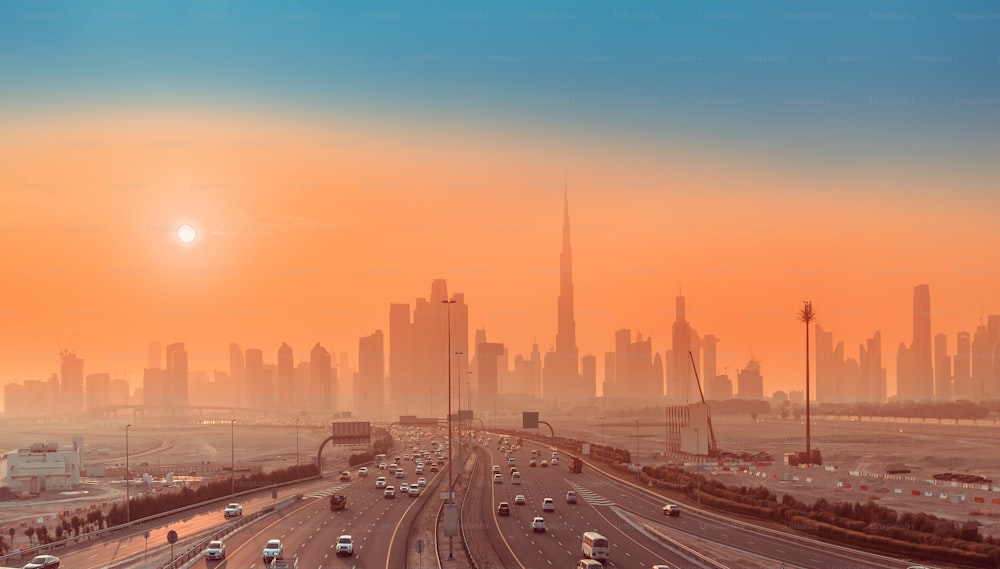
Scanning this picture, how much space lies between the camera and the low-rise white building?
147 m

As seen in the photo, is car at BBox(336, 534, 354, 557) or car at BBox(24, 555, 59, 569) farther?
car at BBox(336, 534, 354, 557)

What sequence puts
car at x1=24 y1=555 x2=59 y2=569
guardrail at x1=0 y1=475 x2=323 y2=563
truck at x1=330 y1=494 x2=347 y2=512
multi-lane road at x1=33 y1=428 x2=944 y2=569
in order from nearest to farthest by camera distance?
car at x1=24 y1=555 x2=59 y2=569 → multi-lane road at x1=33 y1=428 x2=944 y2=569 → guardrail at x1=0 y1=475 x2=323 y2=563 → truck at x1=330 y1=494 x2=347 y2=512

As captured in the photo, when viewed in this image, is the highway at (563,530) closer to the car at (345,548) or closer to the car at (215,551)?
the car at (345,548)

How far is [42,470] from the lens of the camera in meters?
148

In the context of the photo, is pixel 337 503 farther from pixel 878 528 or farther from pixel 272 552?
pixel 878 528

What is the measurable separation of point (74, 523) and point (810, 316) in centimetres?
10989

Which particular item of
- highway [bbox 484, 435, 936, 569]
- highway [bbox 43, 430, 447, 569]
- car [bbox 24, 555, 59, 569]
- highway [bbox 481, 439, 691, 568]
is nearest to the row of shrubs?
highway [bbox 484, 435, 936, 569]

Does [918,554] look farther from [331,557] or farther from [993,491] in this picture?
[993,491]

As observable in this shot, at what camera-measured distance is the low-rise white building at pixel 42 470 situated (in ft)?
482

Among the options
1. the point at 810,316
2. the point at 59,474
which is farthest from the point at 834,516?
the point at 59,474

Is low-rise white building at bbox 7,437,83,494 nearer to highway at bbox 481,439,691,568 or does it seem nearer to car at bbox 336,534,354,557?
highway at bbox 481,439,691,568

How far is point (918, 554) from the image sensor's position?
185 ft

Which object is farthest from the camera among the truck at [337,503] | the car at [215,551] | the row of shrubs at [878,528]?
the truck at [337,503]

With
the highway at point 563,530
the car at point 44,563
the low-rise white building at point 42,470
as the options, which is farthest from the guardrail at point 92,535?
the low-rise white building at point 42,470
